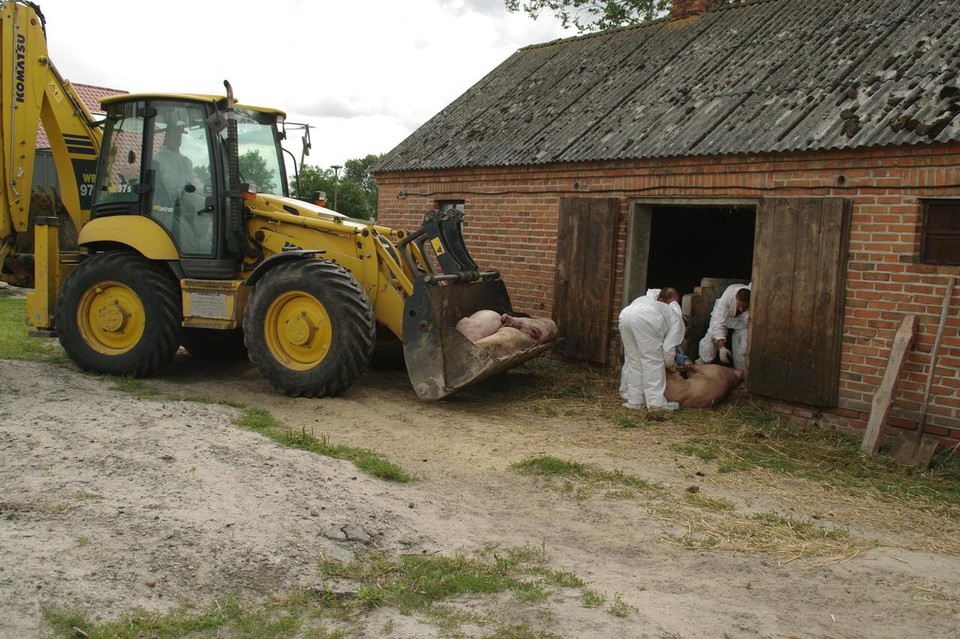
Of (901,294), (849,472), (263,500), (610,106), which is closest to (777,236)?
(901,294)

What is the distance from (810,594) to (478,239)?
8169 millimetres

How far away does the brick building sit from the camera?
7703mm

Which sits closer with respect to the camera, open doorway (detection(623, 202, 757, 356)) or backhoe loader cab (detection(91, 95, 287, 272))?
backhoe loader cab (detection(91, 95, 287, 272))

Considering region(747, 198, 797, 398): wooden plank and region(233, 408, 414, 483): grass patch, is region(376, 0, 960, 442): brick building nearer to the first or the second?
region(747, 198, 797, 398): wooden plank

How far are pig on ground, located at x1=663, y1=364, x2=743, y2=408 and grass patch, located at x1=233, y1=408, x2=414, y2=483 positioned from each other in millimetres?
3603

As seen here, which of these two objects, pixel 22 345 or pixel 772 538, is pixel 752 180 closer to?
pixel 772 538

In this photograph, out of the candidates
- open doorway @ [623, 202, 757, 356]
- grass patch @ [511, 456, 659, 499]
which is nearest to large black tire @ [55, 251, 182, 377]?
grass patch @ [511, 456, 659, 499]

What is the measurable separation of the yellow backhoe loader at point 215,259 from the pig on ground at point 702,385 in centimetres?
147

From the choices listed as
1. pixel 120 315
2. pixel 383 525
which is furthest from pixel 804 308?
pixel 120 315

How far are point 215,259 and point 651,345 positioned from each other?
4.58 m

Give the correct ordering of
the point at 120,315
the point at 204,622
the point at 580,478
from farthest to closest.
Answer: the point at 120,315
the point at 580,478
the point at 204,622

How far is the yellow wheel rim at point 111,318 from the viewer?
9.26 m

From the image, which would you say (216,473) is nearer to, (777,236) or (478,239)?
(777,236)

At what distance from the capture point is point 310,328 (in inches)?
335
